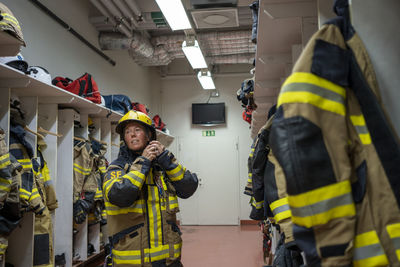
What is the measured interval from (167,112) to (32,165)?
6.16m

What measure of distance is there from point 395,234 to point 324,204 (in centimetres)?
22

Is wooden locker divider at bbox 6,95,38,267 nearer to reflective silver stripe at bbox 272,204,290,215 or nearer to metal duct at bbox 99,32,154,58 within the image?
reflective silver stripe at bbox 272,204,290,215

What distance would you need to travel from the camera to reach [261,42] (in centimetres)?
237

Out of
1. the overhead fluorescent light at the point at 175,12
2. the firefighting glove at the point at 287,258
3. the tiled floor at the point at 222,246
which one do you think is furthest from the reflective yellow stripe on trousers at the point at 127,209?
the tiled floor at the point at 222,246

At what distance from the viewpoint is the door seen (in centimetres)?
873

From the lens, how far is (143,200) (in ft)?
7.71

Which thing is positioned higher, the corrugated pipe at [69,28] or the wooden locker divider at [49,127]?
the corrugated pipe at [69,28]

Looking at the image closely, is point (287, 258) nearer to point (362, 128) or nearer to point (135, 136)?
point (362, 128)

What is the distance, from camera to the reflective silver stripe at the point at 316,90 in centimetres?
98

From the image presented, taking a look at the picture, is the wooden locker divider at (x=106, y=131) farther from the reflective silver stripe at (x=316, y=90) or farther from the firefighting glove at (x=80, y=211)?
the reflective silver stripe at (x=316, y=90)

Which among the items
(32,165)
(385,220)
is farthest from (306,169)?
(32,165)

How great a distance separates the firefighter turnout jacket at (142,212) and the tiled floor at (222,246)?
2.90 meters

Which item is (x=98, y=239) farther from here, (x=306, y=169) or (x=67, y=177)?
(x=306, y=169)

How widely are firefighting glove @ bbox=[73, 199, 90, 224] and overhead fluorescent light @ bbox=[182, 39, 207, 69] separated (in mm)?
2859
